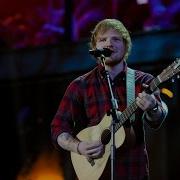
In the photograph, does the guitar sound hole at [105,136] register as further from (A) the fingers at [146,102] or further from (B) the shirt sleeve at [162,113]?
(A) the fingers at [146,102]

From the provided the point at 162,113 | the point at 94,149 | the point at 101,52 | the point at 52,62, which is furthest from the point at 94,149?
the point at 52,62

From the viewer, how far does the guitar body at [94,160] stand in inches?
119

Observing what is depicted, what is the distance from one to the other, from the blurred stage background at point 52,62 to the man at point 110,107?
2.25 metres

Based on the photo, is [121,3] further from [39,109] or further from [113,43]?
[113,43]

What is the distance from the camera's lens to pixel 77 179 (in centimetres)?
335

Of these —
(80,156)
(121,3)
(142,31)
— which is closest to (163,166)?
(142,31)

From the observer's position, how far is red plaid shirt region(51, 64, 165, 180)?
3.01m

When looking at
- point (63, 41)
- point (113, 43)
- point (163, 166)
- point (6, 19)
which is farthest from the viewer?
point (6, 19)

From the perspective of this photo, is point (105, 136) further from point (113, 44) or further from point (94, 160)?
point (113, 44)

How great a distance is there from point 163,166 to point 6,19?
3019mm

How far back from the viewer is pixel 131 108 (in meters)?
2.96

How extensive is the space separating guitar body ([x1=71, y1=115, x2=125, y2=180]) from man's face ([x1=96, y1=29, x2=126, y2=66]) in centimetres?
36

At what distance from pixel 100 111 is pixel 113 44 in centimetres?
43

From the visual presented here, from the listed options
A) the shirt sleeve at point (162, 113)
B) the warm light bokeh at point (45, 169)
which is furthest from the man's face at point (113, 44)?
the warm light bokeh at point (45, 169)
